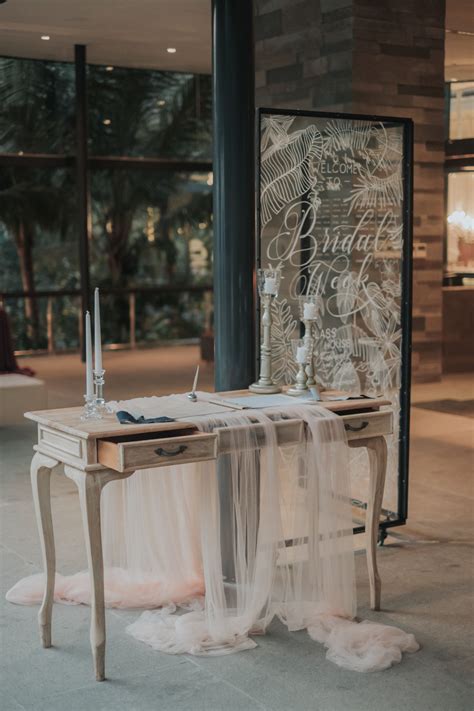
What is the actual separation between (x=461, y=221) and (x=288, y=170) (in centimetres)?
662

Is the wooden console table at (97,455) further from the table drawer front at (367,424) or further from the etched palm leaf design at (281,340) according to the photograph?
the etched palm leaf design at (281,340)

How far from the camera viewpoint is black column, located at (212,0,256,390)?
169 inches

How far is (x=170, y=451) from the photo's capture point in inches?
135

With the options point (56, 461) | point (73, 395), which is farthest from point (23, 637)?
point (73, 395)

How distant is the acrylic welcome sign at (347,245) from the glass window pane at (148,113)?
8.19 m

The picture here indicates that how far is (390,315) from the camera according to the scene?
5.07m

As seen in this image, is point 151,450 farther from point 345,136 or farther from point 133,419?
point 345,136

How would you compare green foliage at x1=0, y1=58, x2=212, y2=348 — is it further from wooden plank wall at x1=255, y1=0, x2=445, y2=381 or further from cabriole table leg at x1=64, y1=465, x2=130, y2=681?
cabriole table leg at x1=64, y1=465, x2=130, y2=681

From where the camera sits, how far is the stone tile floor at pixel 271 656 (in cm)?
328

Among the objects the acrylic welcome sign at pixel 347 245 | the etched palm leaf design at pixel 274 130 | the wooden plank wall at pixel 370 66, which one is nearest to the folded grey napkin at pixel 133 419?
the acrylic welcome sign at pixel 347 245

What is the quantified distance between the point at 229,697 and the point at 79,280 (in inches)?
399

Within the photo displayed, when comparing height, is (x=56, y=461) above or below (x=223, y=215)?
below

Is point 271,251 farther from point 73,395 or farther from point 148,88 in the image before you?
point 148,88

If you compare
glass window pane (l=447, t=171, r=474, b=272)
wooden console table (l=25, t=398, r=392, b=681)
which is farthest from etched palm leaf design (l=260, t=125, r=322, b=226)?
glass window pane (l=447, t=171, r=474, b=272)
